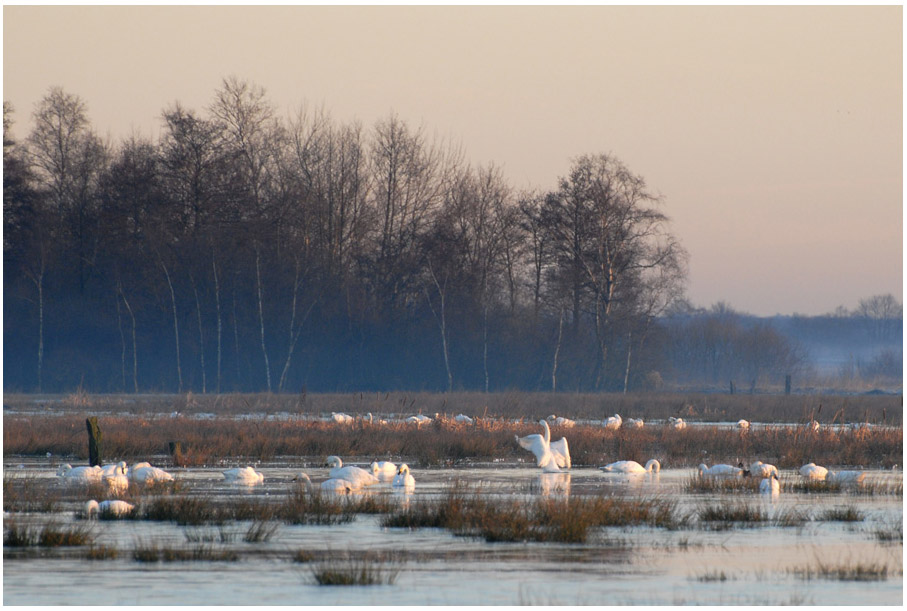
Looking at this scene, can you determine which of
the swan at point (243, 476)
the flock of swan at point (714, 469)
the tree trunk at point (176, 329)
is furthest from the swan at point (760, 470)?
the tree trunk at point (176, 329)

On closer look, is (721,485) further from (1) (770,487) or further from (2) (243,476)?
(2) (243,476)

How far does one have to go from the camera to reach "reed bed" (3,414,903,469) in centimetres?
2173

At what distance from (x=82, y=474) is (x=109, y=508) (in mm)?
4123

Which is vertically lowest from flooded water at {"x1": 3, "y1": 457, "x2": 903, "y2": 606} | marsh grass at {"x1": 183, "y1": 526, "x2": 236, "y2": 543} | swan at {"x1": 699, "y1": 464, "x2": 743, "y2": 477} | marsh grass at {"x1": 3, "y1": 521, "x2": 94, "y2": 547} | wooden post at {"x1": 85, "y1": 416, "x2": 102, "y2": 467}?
flooded water at {"x1": 3, "y1": 457, "x2": 903, "y2": 606}

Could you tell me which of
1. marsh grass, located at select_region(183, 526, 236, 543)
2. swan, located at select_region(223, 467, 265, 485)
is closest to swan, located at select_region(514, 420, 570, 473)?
swan, located at select_region(223, 467, 265, 485)

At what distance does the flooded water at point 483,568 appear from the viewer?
863 centimetres

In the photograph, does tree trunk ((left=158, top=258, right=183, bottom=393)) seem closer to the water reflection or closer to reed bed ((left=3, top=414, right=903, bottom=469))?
reed bed ((left=3, top=414, right=903, bottom=469))

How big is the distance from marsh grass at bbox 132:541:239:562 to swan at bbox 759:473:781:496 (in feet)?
26.7

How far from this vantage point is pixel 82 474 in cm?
1664

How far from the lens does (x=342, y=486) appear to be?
51.3 ft

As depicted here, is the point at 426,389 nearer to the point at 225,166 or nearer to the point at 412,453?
the point at 225,166

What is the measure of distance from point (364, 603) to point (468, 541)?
2978mm

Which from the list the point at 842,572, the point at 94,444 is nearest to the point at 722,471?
the point at 842,572

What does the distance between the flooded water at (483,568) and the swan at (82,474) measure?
9.00ft
